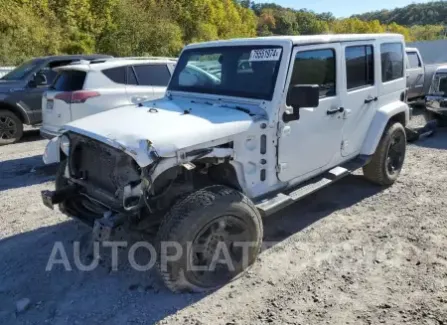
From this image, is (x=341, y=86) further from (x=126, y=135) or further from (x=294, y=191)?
(x=126, y=135)

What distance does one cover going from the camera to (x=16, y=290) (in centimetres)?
344

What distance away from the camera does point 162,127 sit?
10.9ft

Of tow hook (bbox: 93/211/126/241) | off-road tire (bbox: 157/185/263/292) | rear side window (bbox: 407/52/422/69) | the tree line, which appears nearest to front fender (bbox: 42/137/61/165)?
tow hook (bbox: 93/211/126/241)

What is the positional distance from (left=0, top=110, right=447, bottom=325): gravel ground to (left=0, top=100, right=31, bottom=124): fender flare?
3.96 meters

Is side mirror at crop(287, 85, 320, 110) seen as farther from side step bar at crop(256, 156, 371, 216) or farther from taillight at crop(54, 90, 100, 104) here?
taillight at crop(54, 90, 100, 104)

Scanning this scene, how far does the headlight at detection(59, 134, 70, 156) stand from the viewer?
384cm

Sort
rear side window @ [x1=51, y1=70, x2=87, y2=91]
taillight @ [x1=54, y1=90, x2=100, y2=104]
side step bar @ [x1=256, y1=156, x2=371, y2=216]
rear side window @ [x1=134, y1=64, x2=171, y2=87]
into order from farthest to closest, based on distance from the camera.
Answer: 1. rear side window @ [x1=134, y1=64, x2=171, y2=87]
2. rear side window @ [x1=51, y1=70, x2=87, y2=91]
3. taillight @ [x1=54, y1=90, x2=100, y2=104]
4. side step bar @ [x1=256, y1=156, x2=371, y2=216]

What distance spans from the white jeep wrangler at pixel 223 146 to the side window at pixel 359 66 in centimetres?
1

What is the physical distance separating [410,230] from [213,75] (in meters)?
2.57

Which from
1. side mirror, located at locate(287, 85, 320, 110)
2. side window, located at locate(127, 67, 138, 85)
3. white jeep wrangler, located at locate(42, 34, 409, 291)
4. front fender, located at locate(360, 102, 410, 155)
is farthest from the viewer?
side window, located at locate(127, 67, 138, 85)

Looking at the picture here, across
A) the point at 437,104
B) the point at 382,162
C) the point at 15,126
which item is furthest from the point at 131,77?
the point at 437,104

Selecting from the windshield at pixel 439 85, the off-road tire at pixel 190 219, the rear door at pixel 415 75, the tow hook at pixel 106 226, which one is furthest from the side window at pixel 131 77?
the rear door at pixel 415 75

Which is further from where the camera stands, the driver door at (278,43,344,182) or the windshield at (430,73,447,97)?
the windshield at (430,73,447,97)

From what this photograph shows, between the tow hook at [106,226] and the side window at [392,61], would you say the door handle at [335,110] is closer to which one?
the side window at [392,61]
